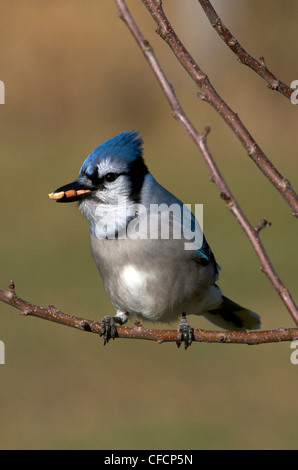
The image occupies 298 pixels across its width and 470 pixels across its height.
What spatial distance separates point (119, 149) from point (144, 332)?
71 cm

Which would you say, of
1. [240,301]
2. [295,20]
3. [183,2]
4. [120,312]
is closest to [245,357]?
[240,301]

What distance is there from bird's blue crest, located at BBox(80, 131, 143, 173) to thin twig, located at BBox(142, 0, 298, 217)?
2.74 ft

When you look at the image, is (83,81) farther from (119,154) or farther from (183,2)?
(119,154)

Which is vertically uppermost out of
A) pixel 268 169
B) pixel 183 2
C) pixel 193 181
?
pixel 183 2

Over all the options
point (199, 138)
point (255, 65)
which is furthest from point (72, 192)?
point (199, 138)

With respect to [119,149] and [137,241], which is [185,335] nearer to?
[137,241]

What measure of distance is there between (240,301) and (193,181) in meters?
3.77

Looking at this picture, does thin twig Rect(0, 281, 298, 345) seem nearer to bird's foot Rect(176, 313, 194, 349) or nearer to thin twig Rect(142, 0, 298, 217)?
bird's foot Rect(176, 313, 194, 349)

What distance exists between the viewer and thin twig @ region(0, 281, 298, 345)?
1.94m

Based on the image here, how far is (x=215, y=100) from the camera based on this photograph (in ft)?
→ 5.60

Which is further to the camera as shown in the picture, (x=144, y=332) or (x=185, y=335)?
(x=185, y=335)

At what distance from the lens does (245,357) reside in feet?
21.6

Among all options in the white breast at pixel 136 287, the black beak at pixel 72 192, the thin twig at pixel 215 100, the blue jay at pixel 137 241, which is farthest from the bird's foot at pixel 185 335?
the thin twig at pixel 215 100

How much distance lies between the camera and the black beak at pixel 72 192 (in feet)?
7.38
